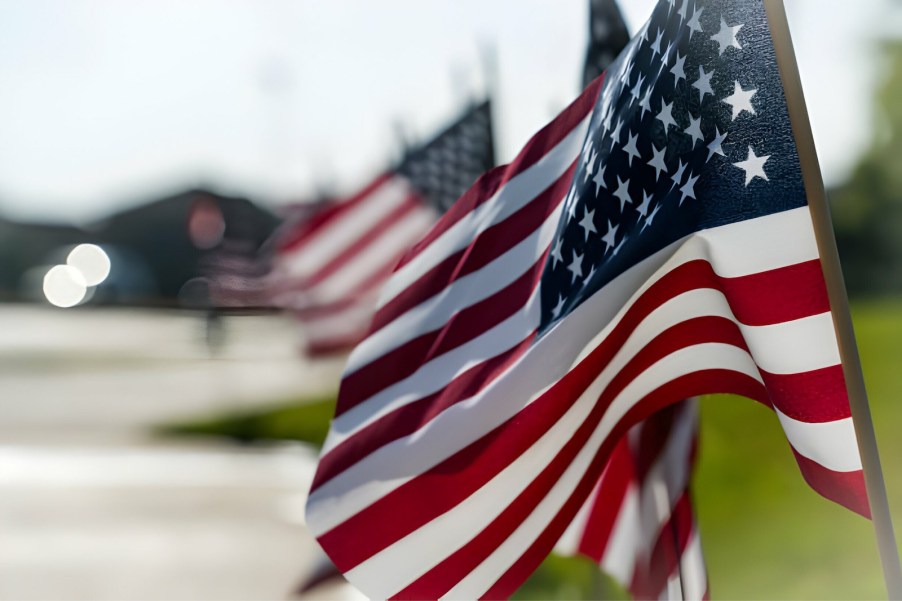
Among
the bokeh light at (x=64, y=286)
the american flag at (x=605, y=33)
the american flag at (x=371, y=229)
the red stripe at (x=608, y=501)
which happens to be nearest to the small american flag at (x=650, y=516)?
the red stripe at (x=608, y=501)

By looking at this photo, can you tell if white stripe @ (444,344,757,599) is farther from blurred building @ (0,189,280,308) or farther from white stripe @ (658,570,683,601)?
blurred building @ (0,189,280,308)

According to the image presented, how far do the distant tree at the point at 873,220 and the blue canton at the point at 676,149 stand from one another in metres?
21.5

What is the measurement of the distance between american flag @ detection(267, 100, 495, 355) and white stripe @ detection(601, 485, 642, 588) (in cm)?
321

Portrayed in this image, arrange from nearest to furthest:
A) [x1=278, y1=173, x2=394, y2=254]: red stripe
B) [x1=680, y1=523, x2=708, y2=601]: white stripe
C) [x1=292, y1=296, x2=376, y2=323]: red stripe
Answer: [x1=680, y1=523, x2=708, y2=601]: white stripe → [x1=278, y1=173, x2=394, y2=254]: red stripe → [x1=292, y1=296, x2=376, y2=323]: red stripe

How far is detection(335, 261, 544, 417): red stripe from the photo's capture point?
2.22 m

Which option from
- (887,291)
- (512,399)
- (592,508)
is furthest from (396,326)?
(887,291)

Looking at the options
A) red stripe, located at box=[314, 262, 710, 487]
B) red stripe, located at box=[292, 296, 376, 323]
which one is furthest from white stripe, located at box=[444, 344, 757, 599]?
red stripe, located at box=[292, 296, 376, 323]

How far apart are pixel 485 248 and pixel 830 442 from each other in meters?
0.91

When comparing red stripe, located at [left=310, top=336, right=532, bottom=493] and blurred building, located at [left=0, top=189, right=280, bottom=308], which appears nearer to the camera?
red stripe, located at [left=310, top=336, right=532, bottom=493]

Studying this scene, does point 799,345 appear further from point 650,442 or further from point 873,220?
point 873,220

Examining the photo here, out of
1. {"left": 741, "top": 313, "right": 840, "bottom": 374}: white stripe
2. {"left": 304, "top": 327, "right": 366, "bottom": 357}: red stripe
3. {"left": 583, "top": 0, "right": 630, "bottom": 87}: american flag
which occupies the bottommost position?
{"left": 304, "top": 327, "right": 366, "bottom": 357}: red stripe

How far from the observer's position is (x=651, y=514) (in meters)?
2.50

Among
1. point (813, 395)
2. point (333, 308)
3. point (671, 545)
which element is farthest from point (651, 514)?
point (333, 308)

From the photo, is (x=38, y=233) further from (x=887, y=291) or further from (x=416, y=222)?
(x=416, y=222)
